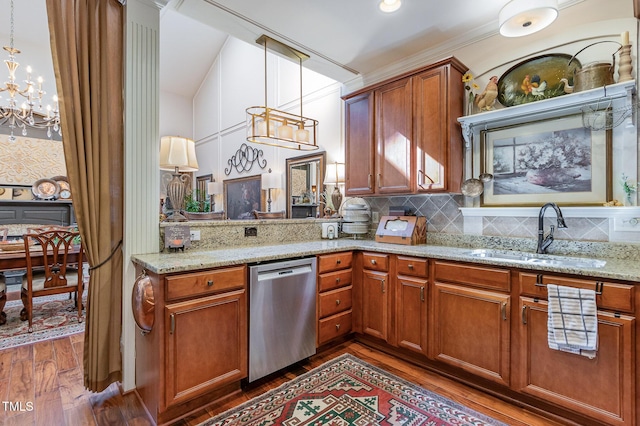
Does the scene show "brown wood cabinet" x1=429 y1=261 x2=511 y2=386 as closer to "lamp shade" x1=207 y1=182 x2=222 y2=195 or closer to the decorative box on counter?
the decorative box on counter

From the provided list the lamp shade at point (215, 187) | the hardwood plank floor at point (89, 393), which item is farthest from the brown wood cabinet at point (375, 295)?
the lamp shade at point (215, 187)

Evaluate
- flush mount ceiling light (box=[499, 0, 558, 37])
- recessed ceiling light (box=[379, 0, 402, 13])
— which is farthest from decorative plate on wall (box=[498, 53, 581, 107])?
recessed ceiling light (box=[379, 0, 402, 13])

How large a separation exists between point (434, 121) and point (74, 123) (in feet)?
8.65

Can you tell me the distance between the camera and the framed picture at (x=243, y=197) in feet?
18.6

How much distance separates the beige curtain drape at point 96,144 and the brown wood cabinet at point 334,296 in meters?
1.46

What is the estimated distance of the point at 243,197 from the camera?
6.03 meters

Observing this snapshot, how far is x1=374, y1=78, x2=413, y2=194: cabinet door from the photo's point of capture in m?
2.74

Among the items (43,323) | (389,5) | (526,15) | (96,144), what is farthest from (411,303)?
(43,323)

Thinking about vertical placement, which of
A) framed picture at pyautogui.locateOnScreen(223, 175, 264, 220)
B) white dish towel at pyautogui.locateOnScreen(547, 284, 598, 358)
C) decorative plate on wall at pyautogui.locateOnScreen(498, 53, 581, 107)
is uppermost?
decorative plate on wall at pyautogui.locateOnScreen(498, 53, 581, 107)

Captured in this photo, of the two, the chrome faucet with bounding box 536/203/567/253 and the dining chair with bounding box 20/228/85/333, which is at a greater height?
the chrome faucet with bounding box 536/203/567/253

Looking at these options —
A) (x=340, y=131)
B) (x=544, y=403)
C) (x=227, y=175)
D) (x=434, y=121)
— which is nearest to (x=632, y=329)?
(x=544, y=403)

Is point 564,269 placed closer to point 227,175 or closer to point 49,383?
point 49,383

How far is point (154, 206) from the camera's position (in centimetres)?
214

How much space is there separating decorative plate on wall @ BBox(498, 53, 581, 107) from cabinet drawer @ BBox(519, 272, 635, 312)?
1.34 m
